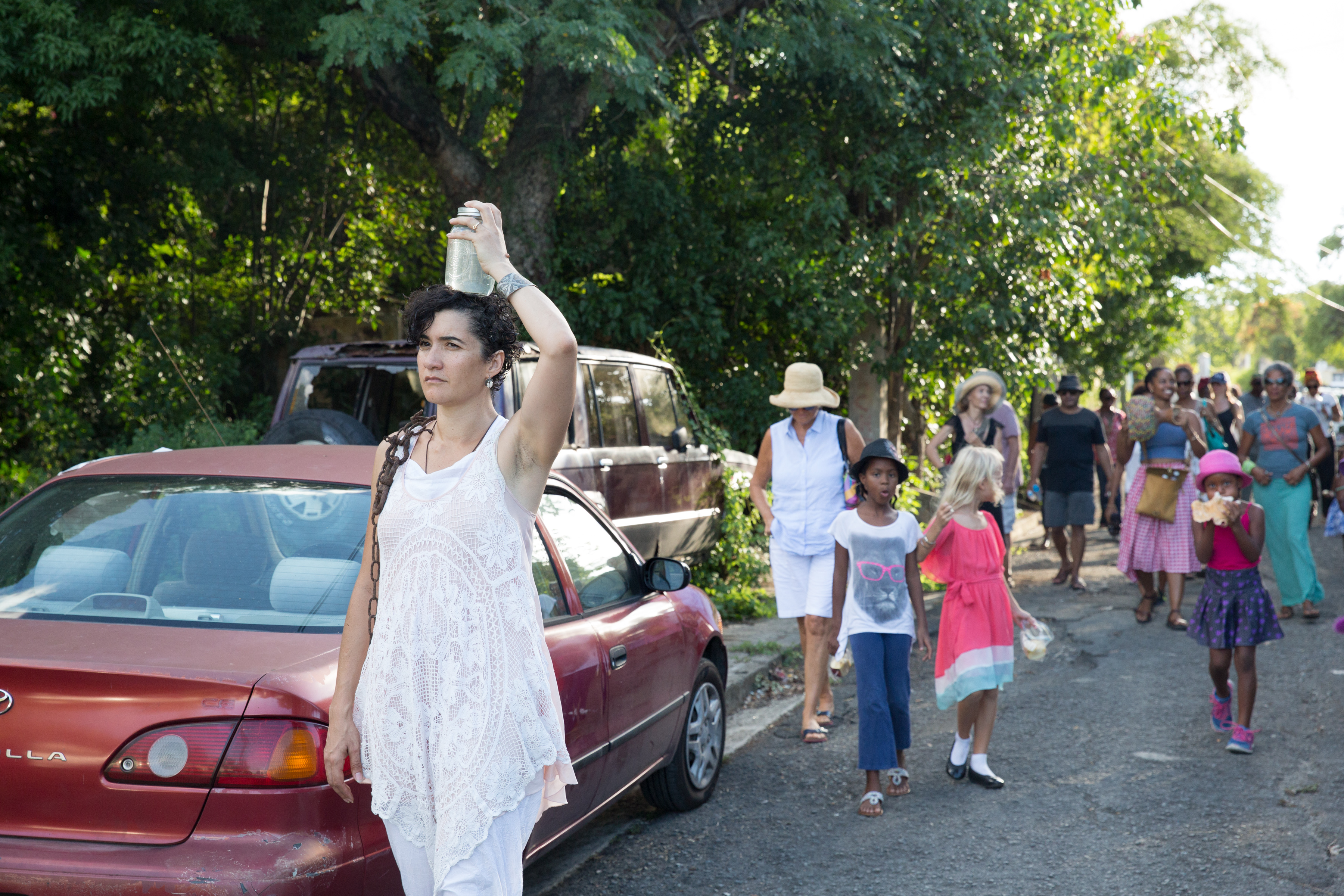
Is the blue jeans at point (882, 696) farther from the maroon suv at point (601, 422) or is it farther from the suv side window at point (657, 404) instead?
the suv side window at point (657, 404)

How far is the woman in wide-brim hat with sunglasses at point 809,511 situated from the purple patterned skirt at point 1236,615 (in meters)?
1.89

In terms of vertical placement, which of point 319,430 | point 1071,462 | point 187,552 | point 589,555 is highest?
point 319,430

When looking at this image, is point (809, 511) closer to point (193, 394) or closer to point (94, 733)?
point (193, 394)

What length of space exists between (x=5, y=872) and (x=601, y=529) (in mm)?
2463

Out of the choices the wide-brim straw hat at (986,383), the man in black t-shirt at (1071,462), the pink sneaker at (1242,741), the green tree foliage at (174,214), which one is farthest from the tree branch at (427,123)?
the pink sneaker at (1242,741)

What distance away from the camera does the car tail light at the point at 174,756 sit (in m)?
2.75

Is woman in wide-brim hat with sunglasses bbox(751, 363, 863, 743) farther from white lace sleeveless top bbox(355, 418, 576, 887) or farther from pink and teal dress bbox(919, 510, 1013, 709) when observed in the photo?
white lace sleeveless top bbox(355, 418, 576, 887)

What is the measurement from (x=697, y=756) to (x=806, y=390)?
89.5 inches

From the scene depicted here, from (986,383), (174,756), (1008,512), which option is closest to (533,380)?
(174,756)

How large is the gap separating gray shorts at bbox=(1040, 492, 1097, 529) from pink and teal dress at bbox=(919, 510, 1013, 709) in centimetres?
549

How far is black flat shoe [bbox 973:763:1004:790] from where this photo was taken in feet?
18.0

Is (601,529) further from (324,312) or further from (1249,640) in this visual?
(324,312)

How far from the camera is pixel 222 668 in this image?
2.86 m

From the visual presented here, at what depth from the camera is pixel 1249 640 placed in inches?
239
